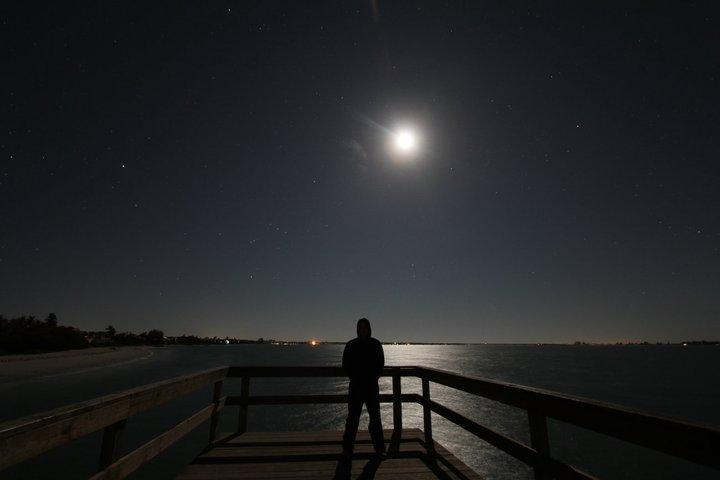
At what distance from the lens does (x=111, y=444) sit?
251cm

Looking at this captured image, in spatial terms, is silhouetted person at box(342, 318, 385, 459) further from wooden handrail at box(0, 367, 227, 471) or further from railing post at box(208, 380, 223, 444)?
wooden handrail at box(0, 367, 227, 471)

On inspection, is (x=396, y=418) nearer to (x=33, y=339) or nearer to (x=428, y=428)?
(x=428, y=428)

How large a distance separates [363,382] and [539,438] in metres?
2.66

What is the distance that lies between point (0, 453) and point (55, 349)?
130202mm

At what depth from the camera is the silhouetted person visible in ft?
15.8

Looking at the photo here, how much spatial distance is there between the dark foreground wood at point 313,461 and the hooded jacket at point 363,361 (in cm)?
106

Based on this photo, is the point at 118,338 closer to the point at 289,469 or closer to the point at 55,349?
the point at 55,349

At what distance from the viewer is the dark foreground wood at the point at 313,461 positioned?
4238 millimetres

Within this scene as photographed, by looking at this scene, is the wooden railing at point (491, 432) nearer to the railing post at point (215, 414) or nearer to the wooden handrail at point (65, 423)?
the wooden handrail at point (65, 423)

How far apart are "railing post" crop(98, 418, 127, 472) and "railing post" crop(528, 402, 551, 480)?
3.02 meters

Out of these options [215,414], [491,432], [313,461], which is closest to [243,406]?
[215,414]

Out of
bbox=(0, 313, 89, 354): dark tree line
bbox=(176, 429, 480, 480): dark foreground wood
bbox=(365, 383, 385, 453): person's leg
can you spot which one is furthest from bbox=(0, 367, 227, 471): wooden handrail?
bbox=(0, 313, 89, 354): dark tree line

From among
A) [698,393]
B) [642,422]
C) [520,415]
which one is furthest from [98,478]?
[698,393]

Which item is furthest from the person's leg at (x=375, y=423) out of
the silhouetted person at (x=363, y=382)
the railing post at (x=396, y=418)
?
the railing post at (x=396, y=418)
